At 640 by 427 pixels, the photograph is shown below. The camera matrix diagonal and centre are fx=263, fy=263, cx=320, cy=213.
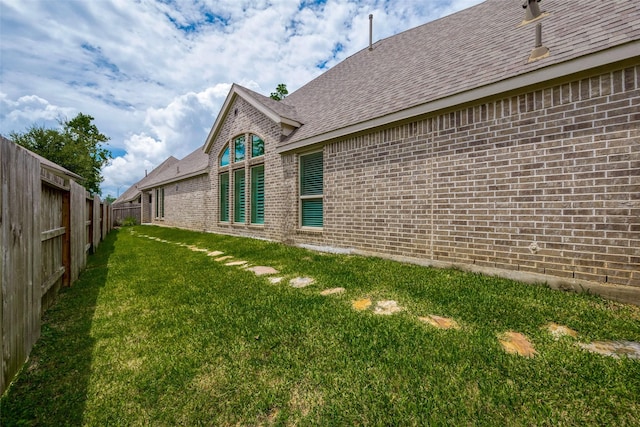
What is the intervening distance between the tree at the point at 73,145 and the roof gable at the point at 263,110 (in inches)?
743

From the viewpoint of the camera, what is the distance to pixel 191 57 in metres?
9.34

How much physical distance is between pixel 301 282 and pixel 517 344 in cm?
275

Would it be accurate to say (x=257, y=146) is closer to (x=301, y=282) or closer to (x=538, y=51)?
(x=301, y=282)

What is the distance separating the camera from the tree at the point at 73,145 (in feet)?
81.5

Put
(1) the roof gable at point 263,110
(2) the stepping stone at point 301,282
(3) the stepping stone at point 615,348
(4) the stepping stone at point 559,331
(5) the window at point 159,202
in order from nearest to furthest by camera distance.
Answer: (3) the stepping stone at point 615,348, (4) the stepping stone at point 559,331, (2) the stepping stone at point 301,282, (1) the roof gable at point 263,110, (5) the window at point 159,202

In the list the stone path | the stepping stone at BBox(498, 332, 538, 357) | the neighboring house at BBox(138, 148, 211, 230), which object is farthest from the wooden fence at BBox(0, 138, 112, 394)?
the neighboring house at BBox(138, 148, 211, 230)

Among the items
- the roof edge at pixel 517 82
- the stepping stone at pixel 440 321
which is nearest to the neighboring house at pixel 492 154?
the roof edge at pixel 517 82

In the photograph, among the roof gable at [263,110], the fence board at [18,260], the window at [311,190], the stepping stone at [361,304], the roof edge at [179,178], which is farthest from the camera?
the roof edge at [179,178]

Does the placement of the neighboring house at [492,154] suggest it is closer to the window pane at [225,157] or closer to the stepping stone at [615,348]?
the stepping stone at [615,348]

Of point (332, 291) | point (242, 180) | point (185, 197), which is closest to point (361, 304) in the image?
point (332, 291)

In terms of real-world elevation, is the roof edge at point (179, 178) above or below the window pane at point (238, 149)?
below

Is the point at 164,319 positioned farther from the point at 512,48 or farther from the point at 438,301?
the point at 512,48

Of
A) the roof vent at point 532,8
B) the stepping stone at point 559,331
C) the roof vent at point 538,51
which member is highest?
the roof vent at point 532,8

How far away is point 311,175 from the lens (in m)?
7.15
